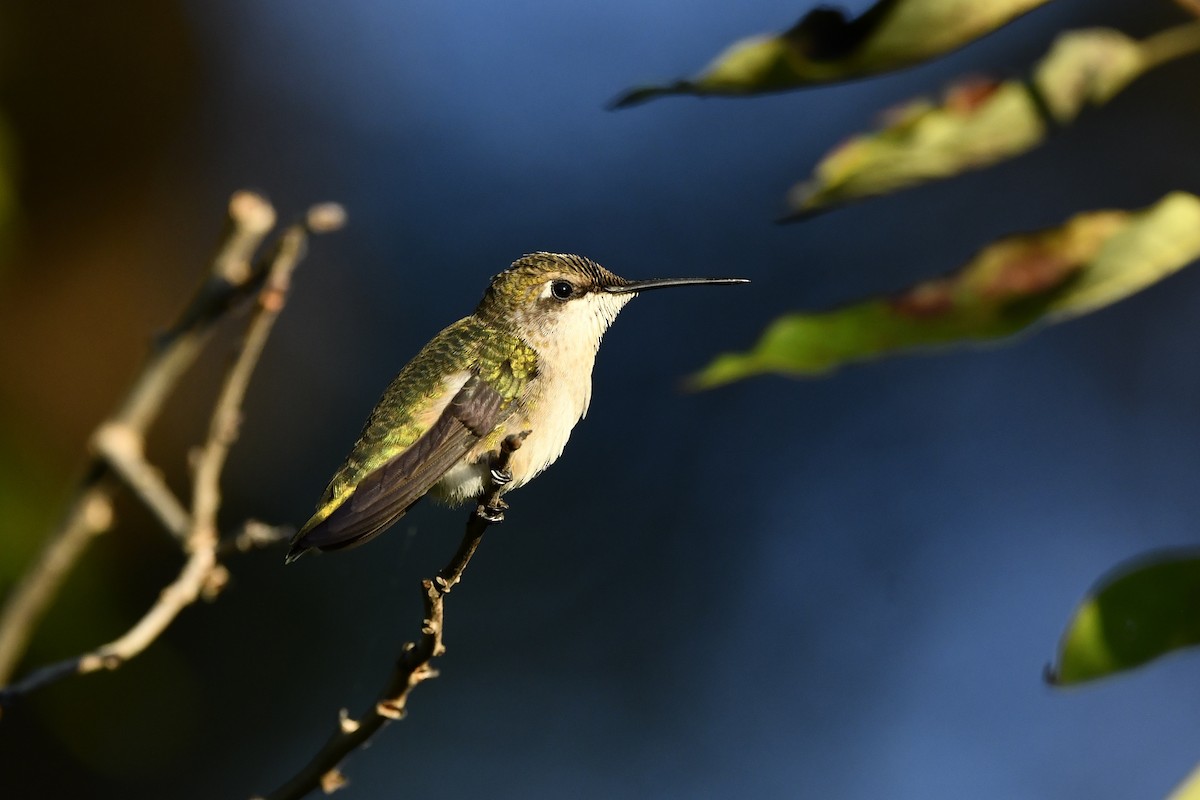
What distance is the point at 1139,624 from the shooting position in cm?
105

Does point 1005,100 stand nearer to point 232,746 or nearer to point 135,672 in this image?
point 135,672

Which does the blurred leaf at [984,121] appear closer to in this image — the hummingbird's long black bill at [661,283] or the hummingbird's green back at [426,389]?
the hummingbird's long black bill at [661,283]

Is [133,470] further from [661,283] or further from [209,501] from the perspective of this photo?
[661,283]

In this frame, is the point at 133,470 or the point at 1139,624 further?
the point at 133,470

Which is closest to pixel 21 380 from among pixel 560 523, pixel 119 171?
pixel 119 171

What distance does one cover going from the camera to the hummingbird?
71.1 inches

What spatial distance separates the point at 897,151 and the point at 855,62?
86mm

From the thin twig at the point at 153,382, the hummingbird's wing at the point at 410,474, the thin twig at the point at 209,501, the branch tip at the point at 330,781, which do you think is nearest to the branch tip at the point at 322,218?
the thin twig at the point at 209,501

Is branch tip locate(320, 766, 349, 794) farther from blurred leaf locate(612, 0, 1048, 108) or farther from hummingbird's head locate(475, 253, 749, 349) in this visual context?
hummingbird's head locate(475, 253, 749, 349)

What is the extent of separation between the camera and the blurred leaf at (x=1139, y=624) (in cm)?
104

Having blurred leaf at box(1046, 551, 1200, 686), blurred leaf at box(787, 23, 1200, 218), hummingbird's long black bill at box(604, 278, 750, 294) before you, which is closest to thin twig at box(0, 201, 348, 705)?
hummingbird's long black bill at box(604, 278, 750, 294)

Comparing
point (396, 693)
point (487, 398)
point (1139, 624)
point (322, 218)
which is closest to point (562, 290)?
point (487, 398)

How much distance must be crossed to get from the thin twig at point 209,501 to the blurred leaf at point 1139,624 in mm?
1025

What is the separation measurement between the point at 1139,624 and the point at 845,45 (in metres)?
0.56
